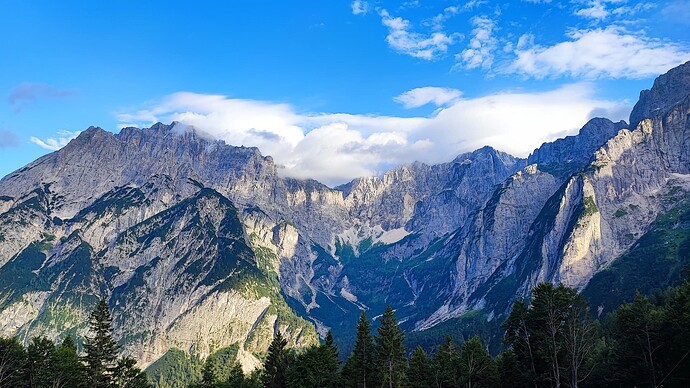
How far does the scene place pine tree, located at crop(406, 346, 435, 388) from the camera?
9619 centimetres

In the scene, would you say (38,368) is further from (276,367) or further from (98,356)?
(276,367)

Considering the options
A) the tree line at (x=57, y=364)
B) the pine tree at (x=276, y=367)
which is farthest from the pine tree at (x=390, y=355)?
the tree line at (x=57, y=364)

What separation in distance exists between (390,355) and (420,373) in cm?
1914

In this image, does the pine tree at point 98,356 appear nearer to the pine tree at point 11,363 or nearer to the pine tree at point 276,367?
the pine tree at point 11,363

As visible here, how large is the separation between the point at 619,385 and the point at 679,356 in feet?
35.5

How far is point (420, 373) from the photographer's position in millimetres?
102062

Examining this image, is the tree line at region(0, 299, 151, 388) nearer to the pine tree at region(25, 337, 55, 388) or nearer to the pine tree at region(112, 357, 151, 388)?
the pine tree at region(25, 337, 55, 388)

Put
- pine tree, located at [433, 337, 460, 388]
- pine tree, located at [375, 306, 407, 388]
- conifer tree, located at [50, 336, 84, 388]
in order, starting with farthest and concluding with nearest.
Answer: pine tree, located at [433, 337, 460, 388] < pine tree, located at [375, 306, 407, 388] < conifer tree, located at [50, 336, 84, 388]

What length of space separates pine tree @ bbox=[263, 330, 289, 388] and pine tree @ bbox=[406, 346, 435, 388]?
947 inches

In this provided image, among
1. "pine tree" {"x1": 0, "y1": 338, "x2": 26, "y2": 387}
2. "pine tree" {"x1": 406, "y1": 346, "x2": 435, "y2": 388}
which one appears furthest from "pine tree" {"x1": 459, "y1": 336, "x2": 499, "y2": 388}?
"pine tree" {"x1": 0, "y1": 338, "x2": 26, "y2": 387}

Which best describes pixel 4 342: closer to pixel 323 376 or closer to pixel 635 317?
pixel 323 376

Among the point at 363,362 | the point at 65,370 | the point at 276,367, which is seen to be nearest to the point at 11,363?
the point at 65,370

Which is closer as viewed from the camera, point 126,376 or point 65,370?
point 65,370

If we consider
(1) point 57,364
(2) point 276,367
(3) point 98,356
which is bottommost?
(2) point 276,367
